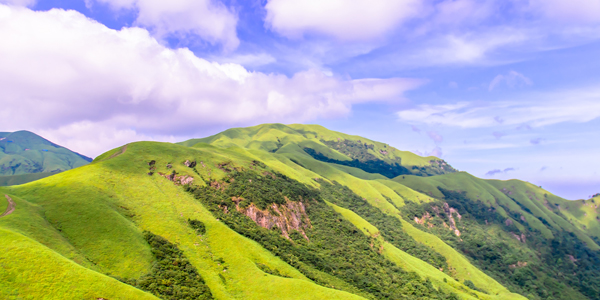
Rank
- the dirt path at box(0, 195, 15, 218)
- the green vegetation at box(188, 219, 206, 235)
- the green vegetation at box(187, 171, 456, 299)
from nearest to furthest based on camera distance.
A: the dirt path at box(0, 195, 15, 218) → the green vegetation at box(188, 219, 206, 235) → the green vegetation at box(187, 171, 456, 299)

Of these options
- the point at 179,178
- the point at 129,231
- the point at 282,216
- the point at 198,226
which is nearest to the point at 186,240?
the point at 198,226

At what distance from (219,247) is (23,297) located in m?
45.5

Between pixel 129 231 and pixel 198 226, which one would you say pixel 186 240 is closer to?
pixel 198 226

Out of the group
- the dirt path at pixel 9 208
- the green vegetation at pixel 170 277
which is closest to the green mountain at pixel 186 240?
the dirt path at pixel 9 208

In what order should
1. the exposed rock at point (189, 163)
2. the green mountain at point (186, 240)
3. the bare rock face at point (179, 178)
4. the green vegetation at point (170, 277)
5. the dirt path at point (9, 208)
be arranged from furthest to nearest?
1. the exposed rock at point (189, 163)
2. the bare rock face at point (179, 178)
3. the dirt path at point (9, 208)
4. the green vegetation at point (170, 277)
5. the green mountain at point (186, 240)

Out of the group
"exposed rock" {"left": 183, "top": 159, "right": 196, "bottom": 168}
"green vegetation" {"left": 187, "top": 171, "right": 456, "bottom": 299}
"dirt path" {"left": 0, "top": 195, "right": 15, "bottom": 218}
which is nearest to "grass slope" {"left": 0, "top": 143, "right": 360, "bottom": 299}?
"dirt path" {"left": 0, "top": 195, "right": 15, "bottom": 218}

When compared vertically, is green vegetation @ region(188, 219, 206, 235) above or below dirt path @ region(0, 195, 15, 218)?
below

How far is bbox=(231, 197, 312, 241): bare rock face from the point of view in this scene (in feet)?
370

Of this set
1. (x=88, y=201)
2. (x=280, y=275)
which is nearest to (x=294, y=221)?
(x=280, y=275)

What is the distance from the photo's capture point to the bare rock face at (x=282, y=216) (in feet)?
370

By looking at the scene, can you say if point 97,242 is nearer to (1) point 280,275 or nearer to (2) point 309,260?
(1) point 280,275

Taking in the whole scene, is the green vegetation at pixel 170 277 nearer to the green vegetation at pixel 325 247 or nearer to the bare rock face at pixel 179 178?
the green vegetation at pixel 325 247

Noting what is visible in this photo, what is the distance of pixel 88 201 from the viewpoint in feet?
258

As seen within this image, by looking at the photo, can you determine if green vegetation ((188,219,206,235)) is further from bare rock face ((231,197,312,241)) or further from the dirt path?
the dirt path
